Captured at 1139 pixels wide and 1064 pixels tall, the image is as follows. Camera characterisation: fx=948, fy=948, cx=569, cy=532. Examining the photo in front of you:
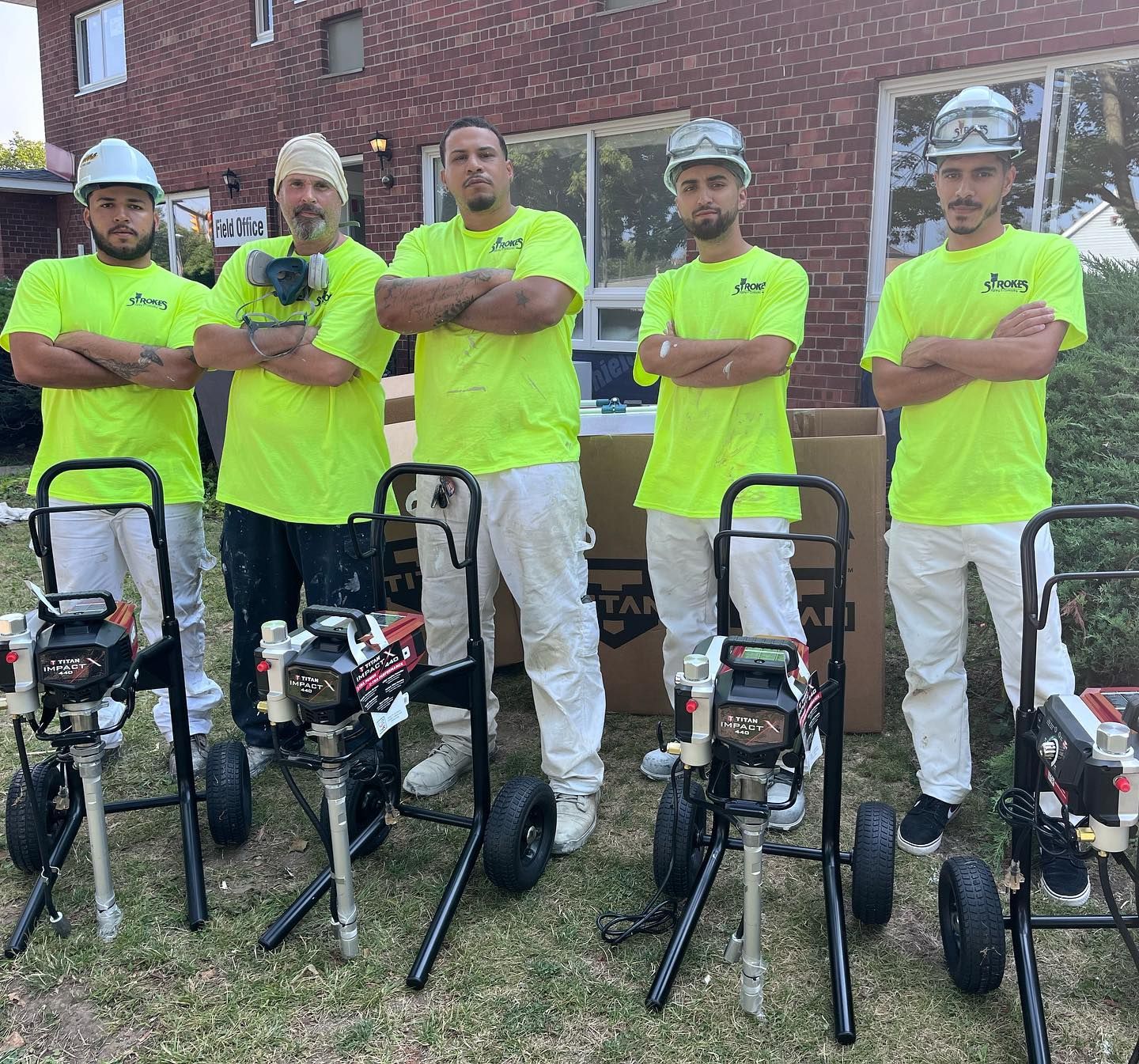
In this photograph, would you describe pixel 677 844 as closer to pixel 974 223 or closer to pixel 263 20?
pixel 974 223

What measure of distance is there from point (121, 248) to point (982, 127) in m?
2.79

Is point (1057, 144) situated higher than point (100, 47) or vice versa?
point (100, 47)

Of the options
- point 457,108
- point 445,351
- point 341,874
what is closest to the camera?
point 341,874

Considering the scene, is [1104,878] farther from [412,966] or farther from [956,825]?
[412,966]

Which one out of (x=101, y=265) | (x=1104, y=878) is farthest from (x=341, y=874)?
(x=101, y=265)

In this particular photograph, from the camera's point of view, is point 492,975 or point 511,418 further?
point 511,418

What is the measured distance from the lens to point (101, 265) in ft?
10.9

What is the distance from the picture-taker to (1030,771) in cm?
217

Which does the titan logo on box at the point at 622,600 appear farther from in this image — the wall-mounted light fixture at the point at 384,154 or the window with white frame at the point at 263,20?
the window with white frame at the point at 263,20

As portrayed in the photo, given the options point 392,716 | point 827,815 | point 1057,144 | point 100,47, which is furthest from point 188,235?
point 827,815

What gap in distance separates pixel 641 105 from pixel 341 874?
6.36m

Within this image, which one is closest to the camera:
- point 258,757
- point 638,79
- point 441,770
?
point 441,770

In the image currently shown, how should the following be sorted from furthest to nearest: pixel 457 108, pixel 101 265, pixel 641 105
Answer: pixel 457 108
pixel 641 105
pixel 101 265

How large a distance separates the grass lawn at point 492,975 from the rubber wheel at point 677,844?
13 centimetres
